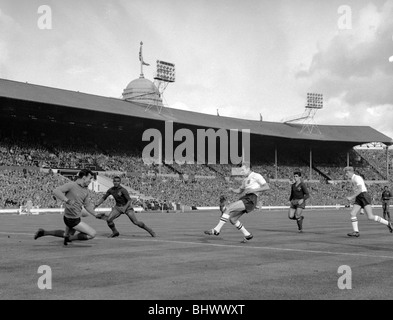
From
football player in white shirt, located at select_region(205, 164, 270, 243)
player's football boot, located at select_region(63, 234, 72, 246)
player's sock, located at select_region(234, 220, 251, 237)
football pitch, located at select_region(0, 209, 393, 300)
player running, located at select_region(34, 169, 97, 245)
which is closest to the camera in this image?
football pitch, located at select_region(0, 209, 393, 300)

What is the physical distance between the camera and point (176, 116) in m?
65.9

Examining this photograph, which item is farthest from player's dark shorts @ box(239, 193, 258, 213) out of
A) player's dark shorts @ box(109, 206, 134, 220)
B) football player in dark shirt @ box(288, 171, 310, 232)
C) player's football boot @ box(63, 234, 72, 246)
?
football player in dark shirt @ box(288, 171, 310, 232)

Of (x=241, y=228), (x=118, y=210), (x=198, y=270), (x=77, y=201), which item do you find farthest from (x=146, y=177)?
(x=198, y=270)

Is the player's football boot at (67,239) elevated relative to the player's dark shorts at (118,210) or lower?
lower

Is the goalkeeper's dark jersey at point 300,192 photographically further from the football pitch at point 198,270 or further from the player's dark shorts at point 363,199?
the football pitch at point 198,270

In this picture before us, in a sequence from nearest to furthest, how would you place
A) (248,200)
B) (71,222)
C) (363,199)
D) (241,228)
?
1. (71,222)
2. (248,200)
3. (241,228)
4. (363,199)

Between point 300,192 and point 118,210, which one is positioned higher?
point 300,192

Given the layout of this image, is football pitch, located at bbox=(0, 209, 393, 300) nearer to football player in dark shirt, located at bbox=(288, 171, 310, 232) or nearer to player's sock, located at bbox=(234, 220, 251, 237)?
player's sock, located at bbox=(234, 220, 251, 237)

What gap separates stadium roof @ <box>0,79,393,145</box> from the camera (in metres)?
52.2

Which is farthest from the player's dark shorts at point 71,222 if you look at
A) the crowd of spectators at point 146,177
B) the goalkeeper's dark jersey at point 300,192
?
the crowd of spectators at point 146,177

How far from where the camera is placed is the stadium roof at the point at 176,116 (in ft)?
171

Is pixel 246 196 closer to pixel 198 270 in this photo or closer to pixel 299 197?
pixel 198 270
